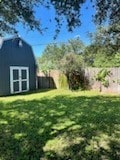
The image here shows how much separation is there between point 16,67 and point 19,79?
3.17 ft

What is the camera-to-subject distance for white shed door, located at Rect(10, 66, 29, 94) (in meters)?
19.3

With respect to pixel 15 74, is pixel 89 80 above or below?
below

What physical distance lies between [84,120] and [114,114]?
1.60m

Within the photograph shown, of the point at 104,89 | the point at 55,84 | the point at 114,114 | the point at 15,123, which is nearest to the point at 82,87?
the point at 104,89

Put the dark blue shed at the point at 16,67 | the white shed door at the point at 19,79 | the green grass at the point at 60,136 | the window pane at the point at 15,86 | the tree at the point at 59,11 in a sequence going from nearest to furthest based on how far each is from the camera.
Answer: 1. the green grass at the point at 60,136
2. the tree at the point at 59,11
3. the dark blue shed at the point at 16,67
4. the white shed door at the point at 19,79
5. the window pane at the point at 15,86

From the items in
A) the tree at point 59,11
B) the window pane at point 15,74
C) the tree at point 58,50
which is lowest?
the window pane at point 15,74

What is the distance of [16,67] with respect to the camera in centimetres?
1983

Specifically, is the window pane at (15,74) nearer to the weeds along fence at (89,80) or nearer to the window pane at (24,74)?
the window pane at (24,74)

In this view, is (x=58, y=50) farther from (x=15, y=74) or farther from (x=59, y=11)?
(x=59, y=11)

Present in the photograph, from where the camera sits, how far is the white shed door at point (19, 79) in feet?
63.2

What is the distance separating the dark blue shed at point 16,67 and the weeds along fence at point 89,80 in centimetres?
99

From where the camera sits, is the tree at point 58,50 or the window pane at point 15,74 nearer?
the window pane at point 15,74

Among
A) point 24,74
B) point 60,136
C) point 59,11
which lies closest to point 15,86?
point 24,74

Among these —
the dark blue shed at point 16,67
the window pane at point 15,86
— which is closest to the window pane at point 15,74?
the dark blue shed at point 16,67
